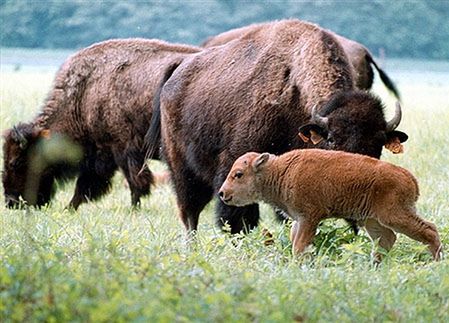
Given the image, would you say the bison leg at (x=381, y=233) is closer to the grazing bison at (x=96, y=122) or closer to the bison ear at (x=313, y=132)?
the bison ear at (x=313, y=132)

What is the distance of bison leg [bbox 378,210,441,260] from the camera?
21.4 ft

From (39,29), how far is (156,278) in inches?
721

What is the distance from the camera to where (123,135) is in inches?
424

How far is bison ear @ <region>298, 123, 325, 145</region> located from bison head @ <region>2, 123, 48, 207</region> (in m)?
4.28

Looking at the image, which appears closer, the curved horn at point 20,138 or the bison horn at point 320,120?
the bison horn at point 320,120

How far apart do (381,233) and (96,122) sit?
4.72m

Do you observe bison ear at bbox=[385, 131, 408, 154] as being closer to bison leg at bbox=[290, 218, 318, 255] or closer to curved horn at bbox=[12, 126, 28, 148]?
bison leg at bbox=[290, 218, 318, 255]

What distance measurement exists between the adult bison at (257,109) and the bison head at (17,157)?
2161 mm

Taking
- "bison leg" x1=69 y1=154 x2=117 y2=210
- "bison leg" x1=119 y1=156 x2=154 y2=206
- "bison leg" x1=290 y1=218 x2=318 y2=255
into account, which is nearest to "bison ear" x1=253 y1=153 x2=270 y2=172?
"bison leg" x1=290 y1=218 x2=318 y2=255

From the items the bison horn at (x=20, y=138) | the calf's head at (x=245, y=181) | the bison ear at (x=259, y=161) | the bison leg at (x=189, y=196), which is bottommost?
the bison horn at (x=20, y=138)

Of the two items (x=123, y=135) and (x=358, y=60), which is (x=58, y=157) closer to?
(x=123, y=135)

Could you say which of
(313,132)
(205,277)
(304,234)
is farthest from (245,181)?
(205,277)

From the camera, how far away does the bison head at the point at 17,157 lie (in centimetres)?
1116

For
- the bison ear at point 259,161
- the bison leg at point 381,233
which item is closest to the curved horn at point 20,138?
the bison ear at point 259,161
